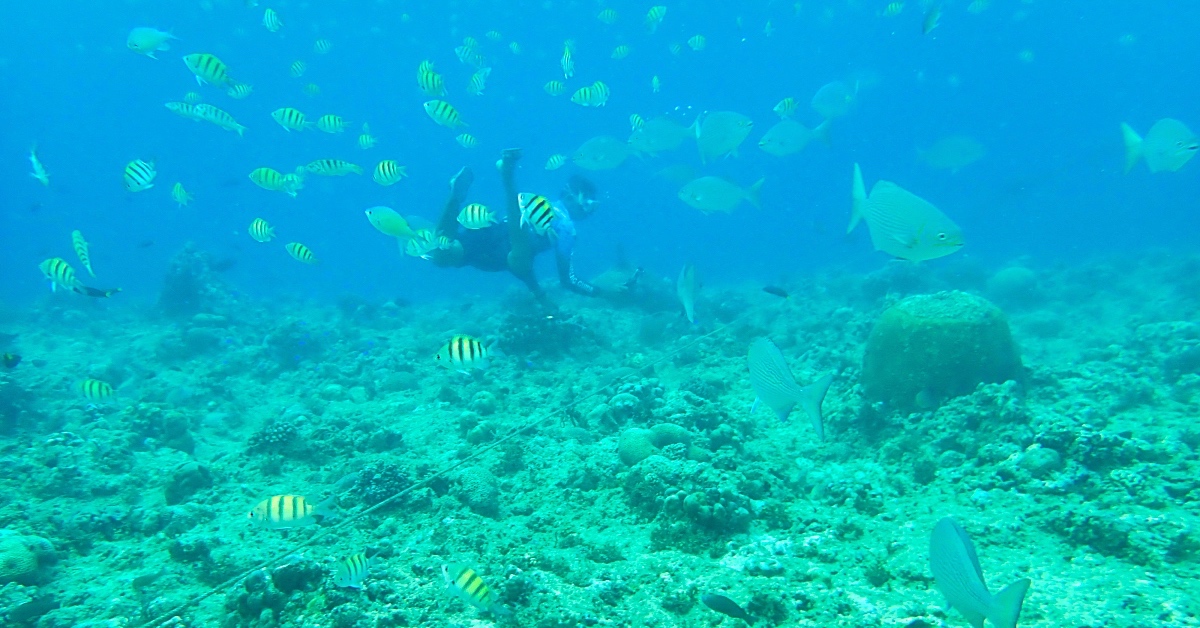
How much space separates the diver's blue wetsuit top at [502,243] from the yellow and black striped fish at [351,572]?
8.67 m

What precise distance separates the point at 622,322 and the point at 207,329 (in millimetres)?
11365

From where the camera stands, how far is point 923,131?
5010 inches

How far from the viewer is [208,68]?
8867mm

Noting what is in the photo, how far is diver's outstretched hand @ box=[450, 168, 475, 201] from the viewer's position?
11383mm

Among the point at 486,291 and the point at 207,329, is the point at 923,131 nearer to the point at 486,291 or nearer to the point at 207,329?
the point at 486,291

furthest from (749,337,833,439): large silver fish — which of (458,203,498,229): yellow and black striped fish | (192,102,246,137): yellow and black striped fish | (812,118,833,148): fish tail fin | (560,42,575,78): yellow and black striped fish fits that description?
(192,102,246,137): yellow and black striped fish

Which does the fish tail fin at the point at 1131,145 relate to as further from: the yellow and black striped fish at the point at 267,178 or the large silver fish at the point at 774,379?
the yellow and black striped fish at the point at 267,178

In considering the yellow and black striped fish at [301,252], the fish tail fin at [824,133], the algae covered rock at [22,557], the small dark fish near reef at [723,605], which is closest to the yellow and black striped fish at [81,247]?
the yellow and black striped fish at [301,252]

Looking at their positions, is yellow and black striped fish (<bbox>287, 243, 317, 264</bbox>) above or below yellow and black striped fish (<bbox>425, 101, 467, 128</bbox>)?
below

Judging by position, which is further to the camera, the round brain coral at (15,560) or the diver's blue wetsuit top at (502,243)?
the diver's blue wetsuit top at (502,243)

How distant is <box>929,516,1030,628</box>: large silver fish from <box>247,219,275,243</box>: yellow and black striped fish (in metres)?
10.9

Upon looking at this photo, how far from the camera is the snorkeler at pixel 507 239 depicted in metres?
11.4

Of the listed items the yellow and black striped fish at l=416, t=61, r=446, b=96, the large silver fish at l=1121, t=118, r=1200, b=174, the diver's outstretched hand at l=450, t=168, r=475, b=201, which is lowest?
the large silver fish at l=1121, t=118, r=1200, b=174

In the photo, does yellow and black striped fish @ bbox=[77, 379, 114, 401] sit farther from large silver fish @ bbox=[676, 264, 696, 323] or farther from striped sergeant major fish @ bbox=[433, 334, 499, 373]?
large silver fish @ bbox=[676, 264, 696, 323]
